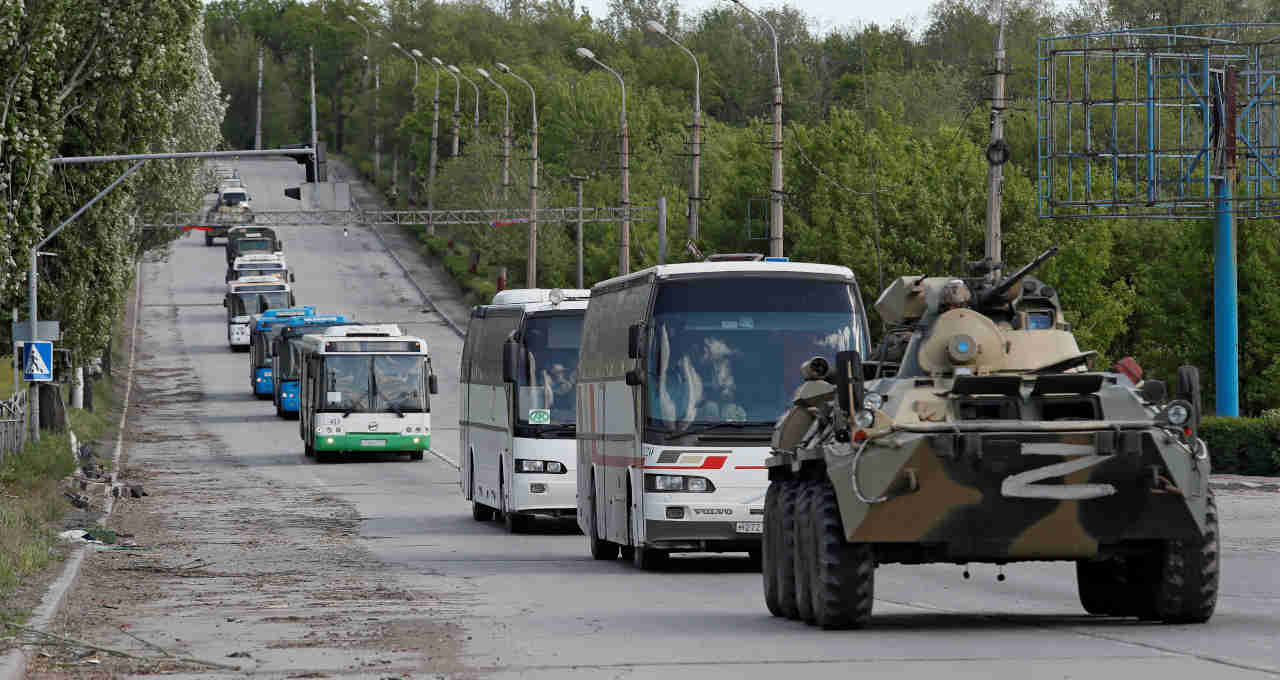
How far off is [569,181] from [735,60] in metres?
49.7

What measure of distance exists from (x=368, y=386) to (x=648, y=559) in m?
27.2

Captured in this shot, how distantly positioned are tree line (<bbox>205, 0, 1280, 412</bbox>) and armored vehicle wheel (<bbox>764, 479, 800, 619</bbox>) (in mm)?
23863

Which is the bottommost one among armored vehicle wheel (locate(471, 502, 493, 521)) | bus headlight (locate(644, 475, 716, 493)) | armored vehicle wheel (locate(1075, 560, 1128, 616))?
armored vehicle wheel (locate(471, 502, 493, 521))

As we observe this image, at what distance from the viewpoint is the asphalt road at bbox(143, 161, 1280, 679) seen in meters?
12.7

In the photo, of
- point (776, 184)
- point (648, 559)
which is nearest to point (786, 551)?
point (648, 559)

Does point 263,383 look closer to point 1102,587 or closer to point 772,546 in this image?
point 772,546

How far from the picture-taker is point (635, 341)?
20750mm

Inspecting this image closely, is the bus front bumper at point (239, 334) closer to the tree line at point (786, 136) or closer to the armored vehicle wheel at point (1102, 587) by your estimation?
the tree line at point (786, 136)

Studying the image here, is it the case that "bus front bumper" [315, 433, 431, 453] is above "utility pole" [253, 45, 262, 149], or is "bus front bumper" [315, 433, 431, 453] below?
below

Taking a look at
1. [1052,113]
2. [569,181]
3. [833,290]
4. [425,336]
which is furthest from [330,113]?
[833,290]

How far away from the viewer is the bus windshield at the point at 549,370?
28547mm

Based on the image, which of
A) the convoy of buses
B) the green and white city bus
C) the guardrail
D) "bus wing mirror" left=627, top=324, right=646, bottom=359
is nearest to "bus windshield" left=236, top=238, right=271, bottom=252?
the green and white city bus

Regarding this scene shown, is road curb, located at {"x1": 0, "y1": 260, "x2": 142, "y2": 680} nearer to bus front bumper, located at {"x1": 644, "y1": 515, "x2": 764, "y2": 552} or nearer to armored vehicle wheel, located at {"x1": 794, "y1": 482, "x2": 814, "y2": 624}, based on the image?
armored vehicle wheel, located at {"x1": 794, "y1": 482, "x2": 814, "y2": 624}

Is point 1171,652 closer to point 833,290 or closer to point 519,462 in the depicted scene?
point 833,290
